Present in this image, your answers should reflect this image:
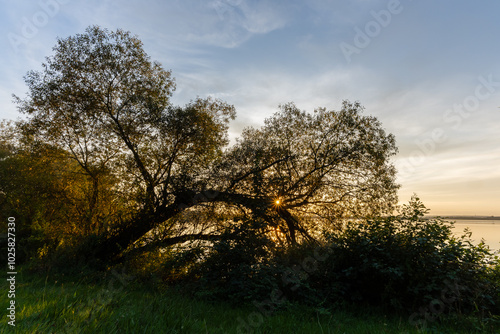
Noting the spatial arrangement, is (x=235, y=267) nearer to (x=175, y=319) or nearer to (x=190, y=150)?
(x=175, y=319)

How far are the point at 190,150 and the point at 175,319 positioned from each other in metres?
9.33

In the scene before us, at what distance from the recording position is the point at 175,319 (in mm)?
4812

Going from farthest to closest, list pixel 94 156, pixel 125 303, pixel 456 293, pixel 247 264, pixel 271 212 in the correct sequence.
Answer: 1. pixel 94 156
2. pixel 271 212
3. pixel 247 264
4. pixel 456 293
5. pixel 125 303

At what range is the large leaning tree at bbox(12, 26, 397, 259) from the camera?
12758 millimetres

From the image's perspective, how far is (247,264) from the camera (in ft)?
27.0

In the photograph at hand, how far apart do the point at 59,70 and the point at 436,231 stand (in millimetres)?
16713

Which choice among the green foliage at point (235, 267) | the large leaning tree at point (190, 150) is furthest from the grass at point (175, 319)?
the large leaning tree at point (190, 150)

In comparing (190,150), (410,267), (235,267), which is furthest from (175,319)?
(190,150)

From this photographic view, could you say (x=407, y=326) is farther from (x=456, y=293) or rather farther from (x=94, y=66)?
(x=94, y=66)

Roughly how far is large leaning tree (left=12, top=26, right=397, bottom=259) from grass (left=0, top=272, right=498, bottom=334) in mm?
5714

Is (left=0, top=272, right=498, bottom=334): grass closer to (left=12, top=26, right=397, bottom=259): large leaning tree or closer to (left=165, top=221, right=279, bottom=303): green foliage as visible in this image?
(left=165, top=221, right=279, bottom=303): green foliage

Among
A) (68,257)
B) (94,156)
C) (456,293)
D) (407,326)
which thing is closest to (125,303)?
(407,326)

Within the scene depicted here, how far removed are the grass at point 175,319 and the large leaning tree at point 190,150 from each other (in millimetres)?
5714

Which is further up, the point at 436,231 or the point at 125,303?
the point at 436,231
